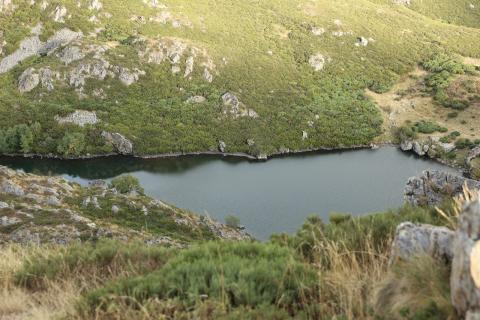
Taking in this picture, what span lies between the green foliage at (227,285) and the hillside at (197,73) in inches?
4383

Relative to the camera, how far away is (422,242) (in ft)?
22.8

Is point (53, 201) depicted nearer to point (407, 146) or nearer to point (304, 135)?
point (304, 135)

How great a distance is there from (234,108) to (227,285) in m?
131

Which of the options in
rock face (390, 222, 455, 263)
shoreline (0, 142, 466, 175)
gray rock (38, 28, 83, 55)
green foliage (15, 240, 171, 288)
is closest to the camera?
rock face (390, 222, 455, 263)

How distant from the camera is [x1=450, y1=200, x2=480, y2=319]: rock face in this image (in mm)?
5141

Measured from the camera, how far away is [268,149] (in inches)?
4764

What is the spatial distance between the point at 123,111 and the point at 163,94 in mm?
13507

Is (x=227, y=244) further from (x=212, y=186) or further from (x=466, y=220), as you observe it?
(x=212, y=186)

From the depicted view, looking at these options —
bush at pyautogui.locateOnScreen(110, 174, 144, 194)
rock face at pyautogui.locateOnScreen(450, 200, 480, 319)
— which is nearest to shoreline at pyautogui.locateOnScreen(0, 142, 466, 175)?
bush at pyautogui.locateOnScreen(110, 174, 144, 194)

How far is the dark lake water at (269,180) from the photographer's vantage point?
90.6 meters

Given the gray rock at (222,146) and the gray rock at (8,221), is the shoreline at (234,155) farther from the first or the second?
the gray rock at (8,221)

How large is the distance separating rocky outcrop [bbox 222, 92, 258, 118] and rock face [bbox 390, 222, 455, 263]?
129200 millimetres

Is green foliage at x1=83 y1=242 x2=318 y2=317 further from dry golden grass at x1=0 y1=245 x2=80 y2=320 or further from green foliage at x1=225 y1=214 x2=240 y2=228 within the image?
green foliage at x1=225 y1=214 x2=240 y2=228

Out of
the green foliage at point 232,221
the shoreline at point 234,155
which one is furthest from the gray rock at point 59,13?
the green foliage at point 232,221
